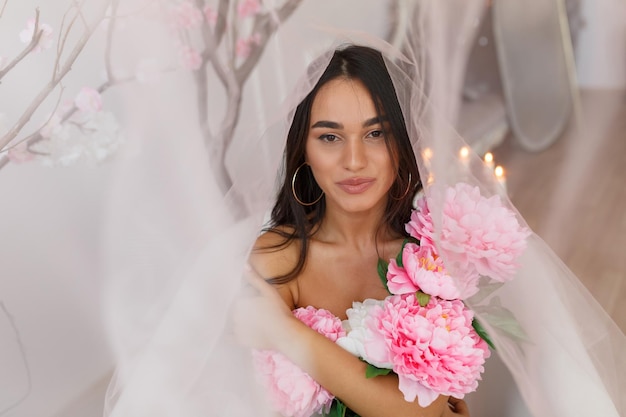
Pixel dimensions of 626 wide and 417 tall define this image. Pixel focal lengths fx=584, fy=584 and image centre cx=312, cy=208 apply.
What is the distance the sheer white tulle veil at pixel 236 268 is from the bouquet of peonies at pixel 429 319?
A: 0.03m

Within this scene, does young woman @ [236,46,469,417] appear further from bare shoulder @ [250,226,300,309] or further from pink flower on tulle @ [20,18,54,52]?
pink flower on tulle @ [20,18,54,52]

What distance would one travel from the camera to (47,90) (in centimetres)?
80

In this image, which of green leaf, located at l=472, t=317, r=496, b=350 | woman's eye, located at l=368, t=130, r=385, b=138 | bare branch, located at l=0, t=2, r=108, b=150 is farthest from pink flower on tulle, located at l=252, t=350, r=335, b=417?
bare branch, located at l=0, t=2, r=108, b=150

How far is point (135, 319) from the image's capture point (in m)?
0.91

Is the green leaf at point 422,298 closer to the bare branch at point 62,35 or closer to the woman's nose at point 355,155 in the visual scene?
the woman's nose at point 355,155

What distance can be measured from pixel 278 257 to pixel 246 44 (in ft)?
1.18

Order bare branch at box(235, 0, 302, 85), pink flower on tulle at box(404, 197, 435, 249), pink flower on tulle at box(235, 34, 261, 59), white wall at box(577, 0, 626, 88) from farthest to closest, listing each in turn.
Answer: pink flower on tulle at box(235, 34, 261, 59) → bare branch at box(235, 0, 302, 85) → pink flower on tulle at box(404, 197, 435, 249) → white wall at box(577, 0, 626, 88)

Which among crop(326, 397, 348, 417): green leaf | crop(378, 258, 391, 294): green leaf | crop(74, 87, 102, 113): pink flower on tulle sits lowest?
crop(326, 397, 348, 417): green leaf

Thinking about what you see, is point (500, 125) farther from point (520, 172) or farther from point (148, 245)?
point (148, 245)

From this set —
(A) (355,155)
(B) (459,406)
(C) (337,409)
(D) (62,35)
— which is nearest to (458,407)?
(B) (459,406)

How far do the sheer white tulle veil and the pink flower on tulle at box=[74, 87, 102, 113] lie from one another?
6 centimetres

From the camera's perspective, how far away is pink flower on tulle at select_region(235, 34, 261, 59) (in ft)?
3.18

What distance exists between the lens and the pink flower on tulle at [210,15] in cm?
92

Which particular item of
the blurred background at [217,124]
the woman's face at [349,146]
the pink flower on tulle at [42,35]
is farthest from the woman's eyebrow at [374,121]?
the pink flower on tulle at [42,35]
